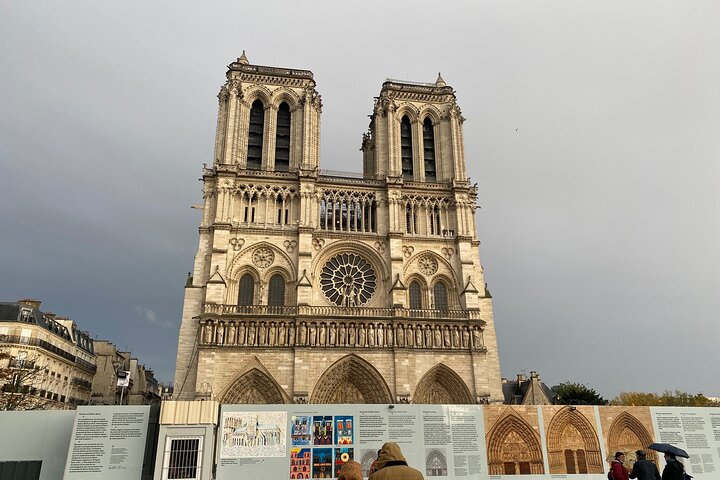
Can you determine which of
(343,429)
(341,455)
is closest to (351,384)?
(343,429)

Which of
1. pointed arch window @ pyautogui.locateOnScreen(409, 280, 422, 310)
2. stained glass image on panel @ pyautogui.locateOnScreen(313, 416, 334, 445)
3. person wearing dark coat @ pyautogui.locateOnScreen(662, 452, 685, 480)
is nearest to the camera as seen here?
person wearing dark coat @ pyautogui.locateOnScreen(662, 452, 685, 480)

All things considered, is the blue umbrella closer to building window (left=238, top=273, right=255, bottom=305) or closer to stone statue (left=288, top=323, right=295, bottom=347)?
stone statue (left=288, top=323, right=295, bottom=347)

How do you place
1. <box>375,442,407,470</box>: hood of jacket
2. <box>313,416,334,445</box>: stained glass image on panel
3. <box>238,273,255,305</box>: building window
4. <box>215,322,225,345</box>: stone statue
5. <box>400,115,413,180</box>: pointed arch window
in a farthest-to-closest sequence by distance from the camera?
<box>400,115,413,180</box>: pointed arch window → <box>238,273,255,305</box>: building window → <box>215,322,225,345</box>: stone statue → <box>313,416,334,445</box>: stained glass image on panel → <box>375,442,407,470</box>: hood of jacket

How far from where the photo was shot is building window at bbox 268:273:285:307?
2744cm

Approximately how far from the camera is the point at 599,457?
15117mm

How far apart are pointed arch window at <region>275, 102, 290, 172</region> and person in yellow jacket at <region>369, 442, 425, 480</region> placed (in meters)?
27.9

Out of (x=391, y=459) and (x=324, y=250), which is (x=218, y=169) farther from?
(x=391, y=459)

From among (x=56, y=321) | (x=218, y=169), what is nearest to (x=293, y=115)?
(x=218, y=169)

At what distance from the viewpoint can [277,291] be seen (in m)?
27.7

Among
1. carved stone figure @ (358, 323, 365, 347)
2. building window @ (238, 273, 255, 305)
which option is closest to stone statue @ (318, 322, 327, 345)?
carved stone figure @ (358, 323, 365, 347)

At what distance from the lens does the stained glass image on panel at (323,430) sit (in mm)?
13297

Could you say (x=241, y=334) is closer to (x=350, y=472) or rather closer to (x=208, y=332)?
(x=208, y=332)

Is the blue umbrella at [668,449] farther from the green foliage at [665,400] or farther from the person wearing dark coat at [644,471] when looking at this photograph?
the green foliage at [665,400]

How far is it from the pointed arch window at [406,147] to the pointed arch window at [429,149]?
102 cm
